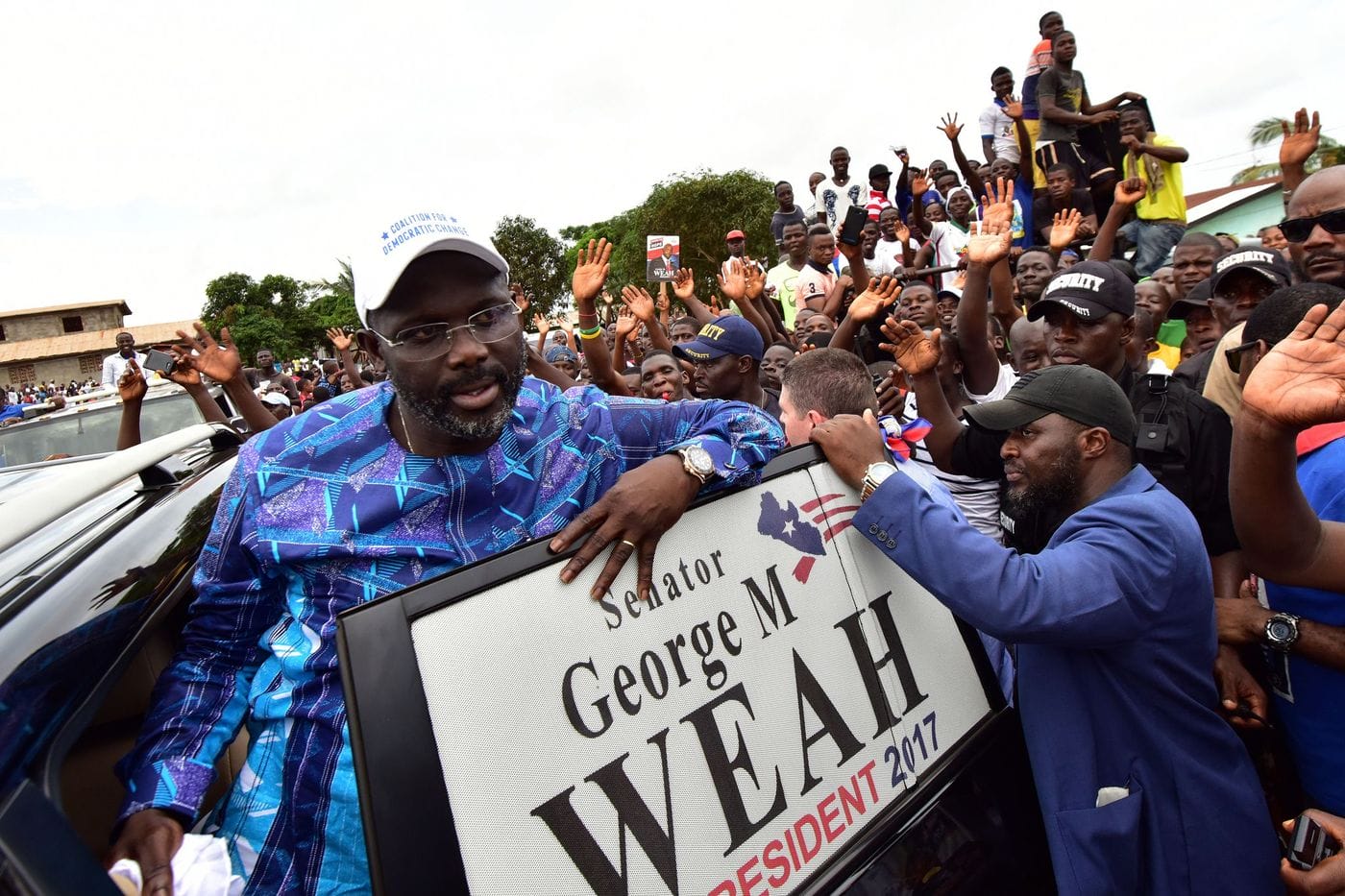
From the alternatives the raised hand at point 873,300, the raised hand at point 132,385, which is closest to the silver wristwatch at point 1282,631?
the raised hand at point 873,300

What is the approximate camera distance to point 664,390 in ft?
17.4

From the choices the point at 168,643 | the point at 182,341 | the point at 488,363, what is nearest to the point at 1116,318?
the point at 488,363

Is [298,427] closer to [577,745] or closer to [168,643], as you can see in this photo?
[168,643]

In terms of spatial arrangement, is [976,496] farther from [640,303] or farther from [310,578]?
[640,303]

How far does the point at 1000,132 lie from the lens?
966 centimetres

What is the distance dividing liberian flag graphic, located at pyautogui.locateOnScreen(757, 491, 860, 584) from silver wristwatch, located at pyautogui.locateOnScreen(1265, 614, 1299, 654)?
1188 millimetres

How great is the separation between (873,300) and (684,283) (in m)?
Answer: 2.81

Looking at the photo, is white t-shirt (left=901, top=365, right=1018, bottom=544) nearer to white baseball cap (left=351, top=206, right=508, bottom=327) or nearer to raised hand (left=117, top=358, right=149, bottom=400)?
white baseball cap (left=351, top=206, right=508, bottom=327)

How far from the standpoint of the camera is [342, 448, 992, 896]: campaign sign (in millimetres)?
1124

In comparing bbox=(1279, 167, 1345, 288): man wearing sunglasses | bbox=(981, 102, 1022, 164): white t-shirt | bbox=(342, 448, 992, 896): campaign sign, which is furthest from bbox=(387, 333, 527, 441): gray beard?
bbox=(981, 102, 1022, 164): white t-shirt

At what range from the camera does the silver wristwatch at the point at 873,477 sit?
1.84 metres

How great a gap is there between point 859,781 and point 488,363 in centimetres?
116

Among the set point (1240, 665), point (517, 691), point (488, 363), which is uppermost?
point (488, 363)

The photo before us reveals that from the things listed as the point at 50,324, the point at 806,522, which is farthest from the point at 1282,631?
the point at 50,324
